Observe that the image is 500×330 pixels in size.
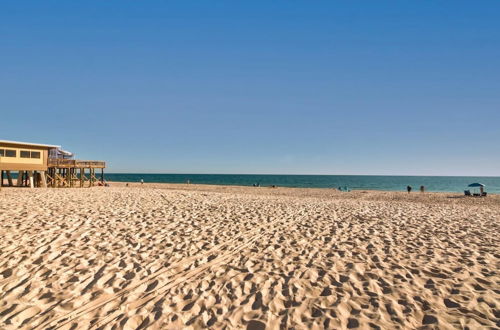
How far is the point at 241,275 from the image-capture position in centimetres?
611

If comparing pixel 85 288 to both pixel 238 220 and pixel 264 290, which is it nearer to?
pixel 264 290

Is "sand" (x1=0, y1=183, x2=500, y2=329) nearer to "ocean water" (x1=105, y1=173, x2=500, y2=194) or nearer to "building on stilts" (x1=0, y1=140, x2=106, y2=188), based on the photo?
"building on stilts" (x1=0, y1=140, x2=106, y2=188)

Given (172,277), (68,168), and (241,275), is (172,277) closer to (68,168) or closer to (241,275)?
(241,275)

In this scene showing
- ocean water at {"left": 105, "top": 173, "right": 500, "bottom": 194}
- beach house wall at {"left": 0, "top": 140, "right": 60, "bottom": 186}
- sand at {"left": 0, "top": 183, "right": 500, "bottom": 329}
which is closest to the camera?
sand at {"left": 0, "top": 183, "right": 500, "bottom": 329}

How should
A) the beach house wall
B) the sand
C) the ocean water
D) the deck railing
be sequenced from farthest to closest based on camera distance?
the ocean water → the deck railing → the beach house wall → the sand

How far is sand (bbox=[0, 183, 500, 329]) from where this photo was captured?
15.0 ft

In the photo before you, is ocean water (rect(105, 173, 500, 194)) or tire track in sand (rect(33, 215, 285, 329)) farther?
ocean water (rect(105, 173, 500, 194))

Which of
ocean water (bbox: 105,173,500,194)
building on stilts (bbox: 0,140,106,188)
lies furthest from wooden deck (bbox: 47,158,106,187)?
ocean water (bbox: 105,173,500,194)

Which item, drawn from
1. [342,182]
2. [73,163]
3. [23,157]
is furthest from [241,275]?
[342,182]

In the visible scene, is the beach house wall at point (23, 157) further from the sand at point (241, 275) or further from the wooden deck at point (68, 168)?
the sand at point (241, 275)

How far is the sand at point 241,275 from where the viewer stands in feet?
15.0

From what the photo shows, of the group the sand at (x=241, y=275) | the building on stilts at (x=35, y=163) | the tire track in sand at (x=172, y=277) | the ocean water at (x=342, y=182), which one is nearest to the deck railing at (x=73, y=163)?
the building on stilts at (x=35, y=163)

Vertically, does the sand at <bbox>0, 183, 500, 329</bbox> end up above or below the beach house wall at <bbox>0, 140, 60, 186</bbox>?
below

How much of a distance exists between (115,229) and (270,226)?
547 cm
